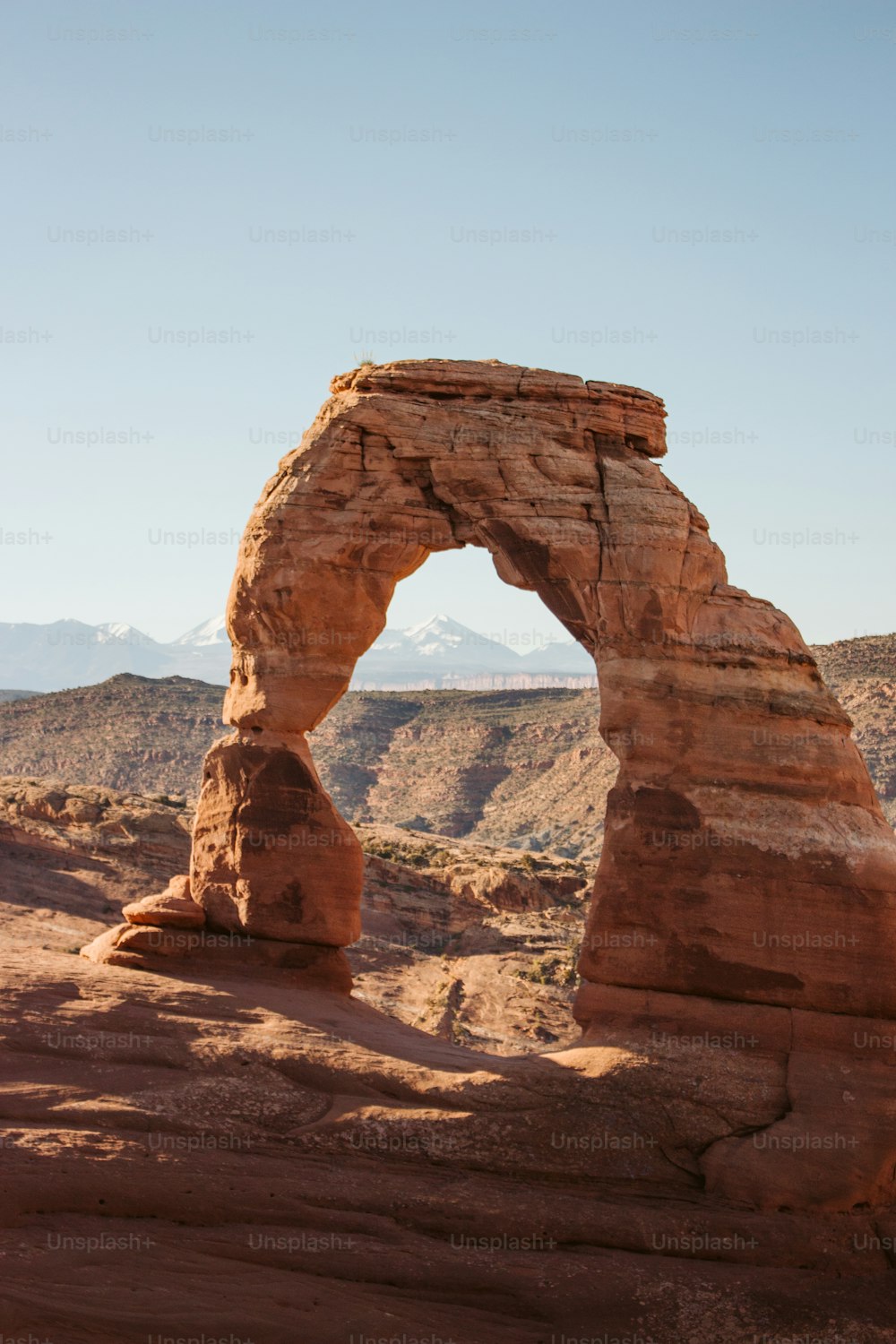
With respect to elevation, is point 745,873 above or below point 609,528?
below

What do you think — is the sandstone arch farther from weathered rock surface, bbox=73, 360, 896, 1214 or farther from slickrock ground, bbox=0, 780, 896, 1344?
slickrock ground, bbox=0, 780, 896, 1344

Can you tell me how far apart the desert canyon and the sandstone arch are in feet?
0.14

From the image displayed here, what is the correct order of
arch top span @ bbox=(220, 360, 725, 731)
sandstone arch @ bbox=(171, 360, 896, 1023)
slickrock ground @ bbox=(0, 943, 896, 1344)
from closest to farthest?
1. slickrock ground @ bbox=(0, 943, 896, 1344)
2. sandstone arch @ bbox=(171, 360, 896, 1023)
3. arch top span @ bbox=(220, 360, 725, 731)

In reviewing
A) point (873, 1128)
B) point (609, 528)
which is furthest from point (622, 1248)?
point (609, 528)

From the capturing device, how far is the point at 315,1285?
40.8 feet

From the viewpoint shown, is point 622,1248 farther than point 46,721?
No

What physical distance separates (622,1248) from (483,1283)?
6.01 feet

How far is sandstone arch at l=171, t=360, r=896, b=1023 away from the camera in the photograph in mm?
16719

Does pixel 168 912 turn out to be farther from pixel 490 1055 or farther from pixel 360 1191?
pixel 360 1191

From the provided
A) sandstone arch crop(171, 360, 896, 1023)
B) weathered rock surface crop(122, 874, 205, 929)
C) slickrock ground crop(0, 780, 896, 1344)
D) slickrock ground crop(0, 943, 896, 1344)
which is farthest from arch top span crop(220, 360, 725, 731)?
slickrock ground crop(0, 943, 896, 1344)

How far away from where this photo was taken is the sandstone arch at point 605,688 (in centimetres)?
1672

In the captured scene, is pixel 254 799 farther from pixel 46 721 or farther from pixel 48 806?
pixel 46 721

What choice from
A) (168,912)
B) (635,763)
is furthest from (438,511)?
(168,912)

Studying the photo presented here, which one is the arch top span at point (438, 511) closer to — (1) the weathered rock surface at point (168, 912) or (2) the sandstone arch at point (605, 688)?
(2) the sandstone arch at point (605, 688)
